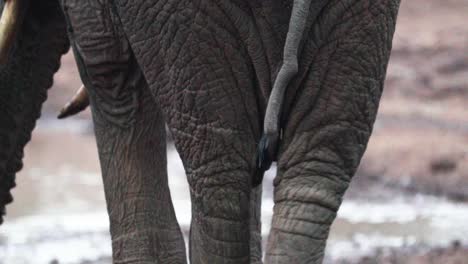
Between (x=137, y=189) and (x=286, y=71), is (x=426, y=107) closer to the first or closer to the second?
(x=137, y=189)

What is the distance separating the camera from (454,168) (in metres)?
11.4

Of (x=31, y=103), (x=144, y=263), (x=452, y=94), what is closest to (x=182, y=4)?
(x=144, y=263)

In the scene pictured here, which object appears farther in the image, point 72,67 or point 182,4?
point 72,67

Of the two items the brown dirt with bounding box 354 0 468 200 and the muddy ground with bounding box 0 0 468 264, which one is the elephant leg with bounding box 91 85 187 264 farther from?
the brown dirt with bounding box 354 0 468 200

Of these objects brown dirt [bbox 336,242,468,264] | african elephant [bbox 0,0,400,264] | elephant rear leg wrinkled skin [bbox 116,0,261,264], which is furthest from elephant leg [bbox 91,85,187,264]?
brown dirt [bbox 336,242,468,264]

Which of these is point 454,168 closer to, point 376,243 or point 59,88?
point 376,243

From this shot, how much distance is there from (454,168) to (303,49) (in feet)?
27.4

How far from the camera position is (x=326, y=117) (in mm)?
3295

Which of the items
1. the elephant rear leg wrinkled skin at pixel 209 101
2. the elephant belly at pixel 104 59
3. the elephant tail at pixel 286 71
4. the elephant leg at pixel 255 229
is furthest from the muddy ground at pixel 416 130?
the elephant tail at pixel 286 71

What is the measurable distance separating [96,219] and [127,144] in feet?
20.5

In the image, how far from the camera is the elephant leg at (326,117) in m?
3.27

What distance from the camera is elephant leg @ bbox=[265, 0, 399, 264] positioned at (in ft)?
10.7

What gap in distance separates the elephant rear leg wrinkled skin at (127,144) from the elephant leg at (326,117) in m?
0.80

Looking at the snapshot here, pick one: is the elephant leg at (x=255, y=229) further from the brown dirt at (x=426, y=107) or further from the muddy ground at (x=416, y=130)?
the brown dirt at (x=426, y=107)
